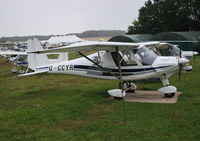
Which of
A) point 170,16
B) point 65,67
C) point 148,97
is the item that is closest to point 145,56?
point 148,97

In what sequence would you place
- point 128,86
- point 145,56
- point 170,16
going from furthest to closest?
1. point 170,16
2. point 128,86
3. point 145,56

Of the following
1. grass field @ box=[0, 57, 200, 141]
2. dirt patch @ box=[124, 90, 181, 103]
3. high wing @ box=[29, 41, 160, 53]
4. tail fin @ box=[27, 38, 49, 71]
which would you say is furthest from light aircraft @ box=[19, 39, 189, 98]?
tail fin @ box=[27, 38, 49, 71]

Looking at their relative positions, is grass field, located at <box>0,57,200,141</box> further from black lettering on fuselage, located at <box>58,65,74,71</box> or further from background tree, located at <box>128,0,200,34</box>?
background tree, located at <box>128,0,200,34</box>

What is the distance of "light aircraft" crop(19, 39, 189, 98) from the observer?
1093 centimetres

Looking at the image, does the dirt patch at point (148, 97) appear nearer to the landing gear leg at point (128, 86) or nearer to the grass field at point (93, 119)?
the landing gear leg at point (128, 86)

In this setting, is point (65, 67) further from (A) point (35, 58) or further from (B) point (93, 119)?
(B) point (93, 119)

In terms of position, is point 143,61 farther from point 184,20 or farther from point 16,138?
point 184,20

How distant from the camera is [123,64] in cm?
1176

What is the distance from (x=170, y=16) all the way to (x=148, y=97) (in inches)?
1507

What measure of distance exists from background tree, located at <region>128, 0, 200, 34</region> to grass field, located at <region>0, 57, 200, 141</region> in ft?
118

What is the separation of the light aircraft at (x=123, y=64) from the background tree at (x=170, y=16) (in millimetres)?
36860

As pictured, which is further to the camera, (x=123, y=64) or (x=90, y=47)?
(x=123, y=64)

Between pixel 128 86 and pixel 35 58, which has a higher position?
pixel 35 58

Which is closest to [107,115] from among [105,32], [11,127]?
[11,127]
